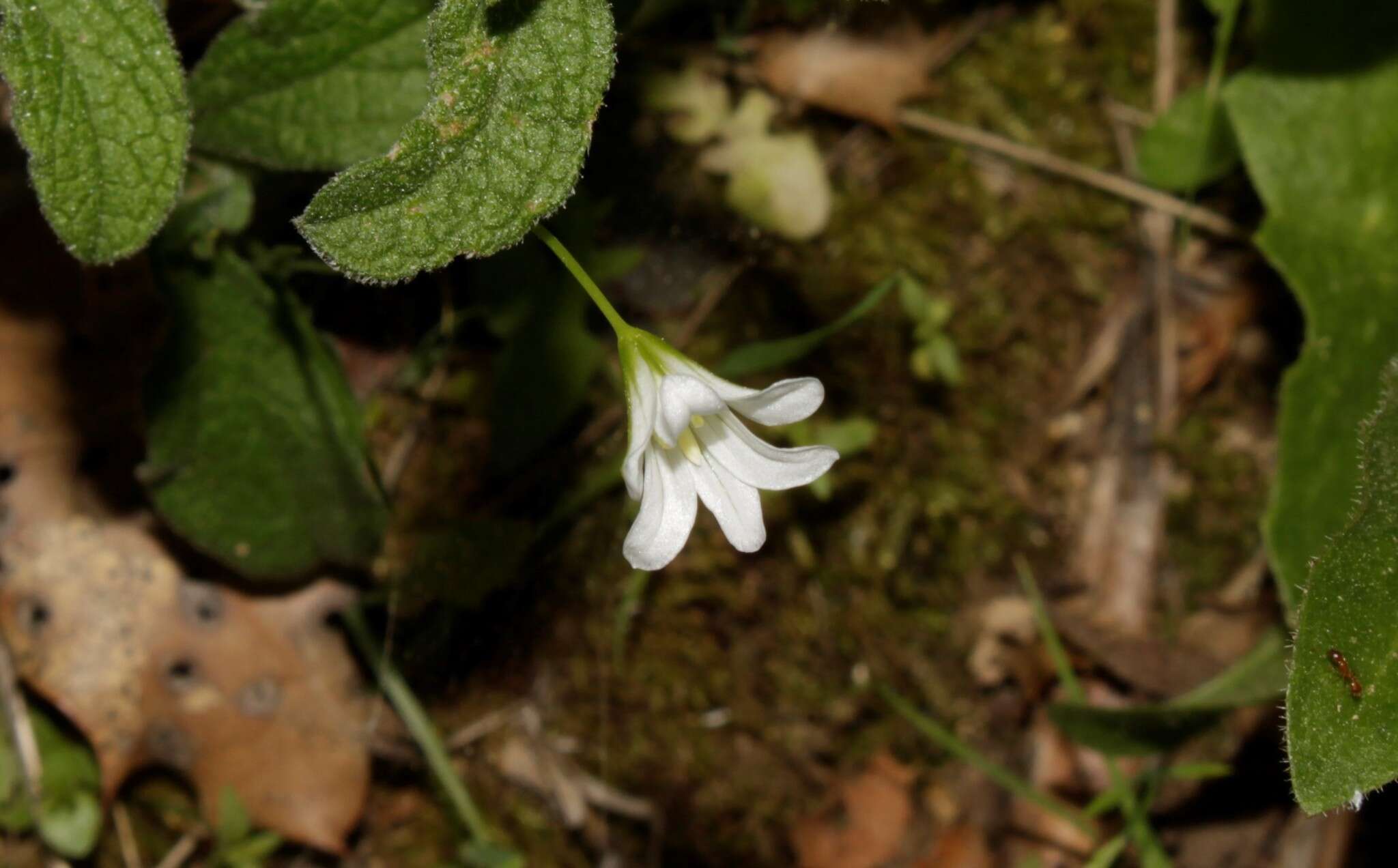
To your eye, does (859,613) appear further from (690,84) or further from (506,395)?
(690,84)

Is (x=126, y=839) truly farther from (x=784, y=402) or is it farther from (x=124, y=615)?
(x=784, y=402)

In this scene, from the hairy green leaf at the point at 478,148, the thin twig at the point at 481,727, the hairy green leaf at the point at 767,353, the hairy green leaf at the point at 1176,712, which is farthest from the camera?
the thin twig at the point at 481,727

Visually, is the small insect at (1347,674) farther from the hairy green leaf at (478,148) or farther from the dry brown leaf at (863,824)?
the dry brown leaf at (863,824)

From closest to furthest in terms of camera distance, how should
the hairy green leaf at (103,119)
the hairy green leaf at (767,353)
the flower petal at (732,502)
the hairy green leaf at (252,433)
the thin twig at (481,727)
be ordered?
the hairy green leaf at (103,119) → the flower petal at (732,502) → the hairy green leaf at (252,433) → the hairy green leaf at (767,353) → the thin twig at (481,727)

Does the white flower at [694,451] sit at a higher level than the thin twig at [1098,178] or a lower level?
higher

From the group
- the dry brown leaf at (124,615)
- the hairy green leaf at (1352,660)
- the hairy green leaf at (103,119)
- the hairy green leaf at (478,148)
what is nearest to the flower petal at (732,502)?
the hairy green leaf at (478,148)
